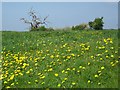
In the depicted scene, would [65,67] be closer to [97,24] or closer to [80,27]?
[97,24]

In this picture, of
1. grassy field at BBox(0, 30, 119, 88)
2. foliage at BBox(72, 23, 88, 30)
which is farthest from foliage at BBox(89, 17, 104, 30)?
grassy field at BBox(0, 30, 119, 88)

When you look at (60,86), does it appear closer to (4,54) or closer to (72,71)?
(72,71)

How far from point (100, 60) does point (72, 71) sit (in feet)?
3.82

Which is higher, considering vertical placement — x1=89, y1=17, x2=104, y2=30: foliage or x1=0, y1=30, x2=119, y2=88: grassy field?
x1=89, y1=17, x2=104, y2=30: foliage

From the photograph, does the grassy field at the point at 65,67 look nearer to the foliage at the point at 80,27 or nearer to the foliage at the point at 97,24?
the foliage at the point at 97,24

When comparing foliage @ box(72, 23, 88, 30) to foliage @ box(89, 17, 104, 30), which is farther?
foliage @ box(72, 23, 88, 30)

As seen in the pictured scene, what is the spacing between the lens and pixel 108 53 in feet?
32.0

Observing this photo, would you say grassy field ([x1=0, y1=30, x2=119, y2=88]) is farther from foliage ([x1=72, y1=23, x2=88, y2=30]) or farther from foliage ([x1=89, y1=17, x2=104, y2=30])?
foliage ([x1=72, y1=23, x2=88, y2=30])

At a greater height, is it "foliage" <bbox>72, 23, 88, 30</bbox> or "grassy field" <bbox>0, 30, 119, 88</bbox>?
"foliage" <bbox>72, 23, 88, 30</bbox>

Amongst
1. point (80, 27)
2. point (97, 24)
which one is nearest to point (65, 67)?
point (97, 24)

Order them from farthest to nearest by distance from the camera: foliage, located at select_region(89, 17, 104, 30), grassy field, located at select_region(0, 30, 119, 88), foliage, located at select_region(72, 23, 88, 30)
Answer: foliage, located at select_region(72, 23, 88, 30) → foliage, located at select_region(89, 17, 104, 30) → grassy field, located at select_region(0, 30, 119, 88)

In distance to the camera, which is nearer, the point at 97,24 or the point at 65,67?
the point at 65,67

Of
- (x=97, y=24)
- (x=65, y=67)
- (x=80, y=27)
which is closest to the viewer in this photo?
(x=65, y=67)

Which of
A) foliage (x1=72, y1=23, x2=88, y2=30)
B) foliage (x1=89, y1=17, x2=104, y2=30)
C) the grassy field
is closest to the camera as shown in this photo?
the grassy field
